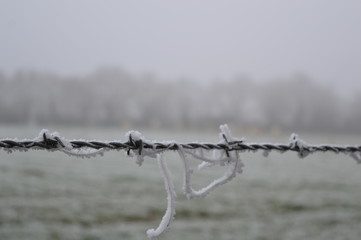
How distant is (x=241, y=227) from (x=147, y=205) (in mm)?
1229

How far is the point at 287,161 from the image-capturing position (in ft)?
34.2

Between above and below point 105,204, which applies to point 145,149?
above

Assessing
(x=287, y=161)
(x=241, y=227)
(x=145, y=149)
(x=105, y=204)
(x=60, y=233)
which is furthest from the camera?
(x=287, y=161)

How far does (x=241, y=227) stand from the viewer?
12.4 feet

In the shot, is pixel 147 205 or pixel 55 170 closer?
→ pixel 147 205

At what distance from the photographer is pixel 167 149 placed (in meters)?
0.50

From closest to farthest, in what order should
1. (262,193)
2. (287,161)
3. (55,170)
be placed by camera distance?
(262,193) → (55,170) → (287,161)

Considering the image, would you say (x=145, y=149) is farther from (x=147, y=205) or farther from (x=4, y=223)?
(x=147, y=205)

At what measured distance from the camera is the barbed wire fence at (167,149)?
46 cm

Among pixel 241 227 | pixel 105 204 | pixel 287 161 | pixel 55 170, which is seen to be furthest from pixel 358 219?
pixel 287 161

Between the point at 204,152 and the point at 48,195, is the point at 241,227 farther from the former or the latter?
the point at 204,152

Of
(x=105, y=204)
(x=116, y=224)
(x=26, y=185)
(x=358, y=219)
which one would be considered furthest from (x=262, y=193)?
(x=26, y=185)

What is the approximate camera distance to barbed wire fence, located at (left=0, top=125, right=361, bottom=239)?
1.50ft

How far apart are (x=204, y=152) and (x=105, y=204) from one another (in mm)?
4100
